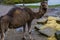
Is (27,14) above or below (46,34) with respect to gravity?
above

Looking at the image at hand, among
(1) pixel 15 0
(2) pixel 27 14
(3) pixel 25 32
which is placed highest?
(2) pixel 27 14

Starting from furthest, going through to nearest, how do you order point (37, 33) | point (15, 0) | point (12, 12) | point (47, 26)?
point (15, 0) < point (47, 26) < point (37, 33) < point (12, 12)

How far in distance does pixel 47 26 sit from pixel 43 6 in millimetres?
2453

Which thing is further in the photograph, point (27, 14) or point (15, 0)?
point (15, 0)

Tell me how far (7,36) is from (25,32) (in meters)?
0.81

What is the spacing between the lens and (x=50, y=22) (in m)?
9.94

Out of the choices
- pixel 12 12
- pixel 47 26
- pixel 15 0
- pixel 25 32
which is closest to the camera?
pixel 12 12

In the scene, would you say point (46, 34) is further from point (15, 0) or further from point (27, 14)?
point (15, 0)

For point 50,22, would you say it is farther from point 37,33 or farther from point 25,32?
point 25,32

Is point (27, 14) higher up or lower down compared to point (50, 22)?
higher up

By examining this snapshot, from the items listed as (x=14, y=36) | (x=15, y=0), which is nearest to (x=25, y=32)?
(x=14, y=36)

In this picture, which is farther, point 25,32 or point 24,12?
point 25,32

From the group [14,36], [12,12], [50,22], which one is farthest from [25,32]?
[50,22]

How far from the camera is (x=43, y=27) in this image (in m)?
9.20
